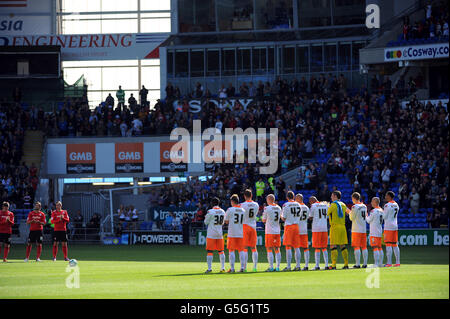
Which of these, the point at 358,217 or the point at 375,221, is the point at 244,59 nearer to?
the point at 375,221

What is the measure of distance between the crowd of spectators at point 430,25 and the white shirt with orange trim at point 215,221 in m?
26.7

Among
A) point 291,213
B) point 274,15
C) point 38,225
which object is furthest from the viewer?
point 274,15

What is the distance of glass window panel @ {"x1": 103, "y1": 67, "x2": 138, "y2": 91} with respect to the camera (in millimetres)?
65312

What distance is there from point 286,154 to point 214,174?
174 inches

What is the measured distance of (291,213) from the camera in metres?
25.4

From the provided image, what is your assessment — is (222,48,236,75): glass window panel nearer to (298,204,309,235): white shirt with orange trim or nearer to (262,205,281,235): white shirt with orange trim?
(298,204,309,235): white shirt with orange trim

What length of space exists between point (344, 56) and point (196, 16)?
1122cm

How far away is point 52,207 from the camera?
47.3 metres

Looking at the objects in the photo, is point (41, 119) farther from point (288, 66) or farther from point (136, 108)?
point (288, 66)

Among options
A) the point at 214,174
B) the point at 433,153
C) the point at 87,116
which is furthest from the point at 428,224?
the point at 87,116

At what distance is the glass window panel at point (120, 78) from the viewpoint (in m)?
A: 65.3

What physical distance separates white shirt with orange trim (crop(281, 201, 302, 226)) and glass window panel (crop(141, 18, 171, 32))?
40589 mm

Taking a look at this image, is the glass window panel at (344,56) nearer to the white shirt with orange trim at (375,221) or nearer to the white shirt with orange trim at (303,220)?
the white shirt with orange trim at (375,221)

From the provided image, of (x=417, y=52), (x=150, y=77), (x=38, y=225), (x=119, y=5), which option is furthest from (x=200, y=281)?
(x=119, y=5)
